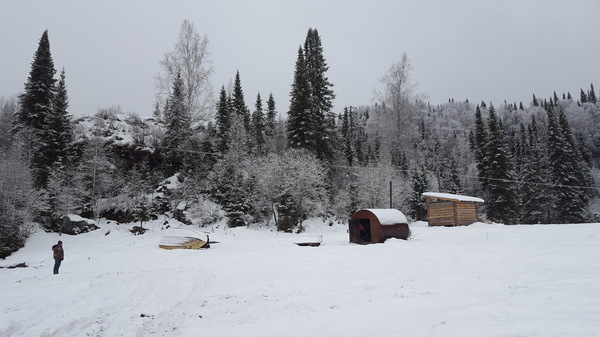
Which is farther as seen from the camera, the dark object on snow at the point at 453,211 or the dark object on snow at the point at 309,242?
the dark object on snow at the point at 453,211

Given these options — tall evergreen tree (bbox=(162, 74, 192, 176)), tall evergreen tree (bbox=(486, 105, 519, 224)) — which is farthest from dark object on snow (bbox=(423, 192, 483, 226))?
tall evergreen tree (bbox=(162, 74, 192, 176))

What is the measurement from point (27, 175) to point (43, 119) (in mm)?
10622

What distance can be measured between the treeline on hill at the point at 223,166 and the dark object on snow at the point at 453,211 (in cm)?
925

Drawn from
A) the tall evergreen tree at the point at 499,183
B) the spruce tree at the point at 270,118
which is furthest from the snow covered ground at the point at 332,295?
the spruce tree at the point at 270,118

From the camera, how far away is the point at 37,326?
7.16 m

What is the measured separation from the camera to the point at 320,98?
4259cm

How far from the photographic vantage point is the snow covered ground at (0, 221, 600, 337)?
5777 mm

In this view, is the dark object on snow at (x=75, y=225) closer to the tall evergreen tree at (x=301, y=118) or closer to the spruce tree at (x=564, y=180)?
the tall evergreen tree at (x=301, y=118)

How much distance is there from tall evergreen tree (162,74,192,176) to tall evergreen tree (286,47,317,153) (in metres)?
11.7

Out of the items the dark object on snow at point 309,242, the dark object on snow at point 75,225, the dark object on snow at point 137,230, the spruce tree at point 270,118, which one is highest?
the spruce tree at point 270,118

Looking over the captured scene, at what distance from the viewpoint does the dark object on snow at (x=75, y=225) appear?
91.0 feet

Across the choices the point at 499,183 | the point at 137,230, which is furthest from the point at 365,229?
the point at 499,183

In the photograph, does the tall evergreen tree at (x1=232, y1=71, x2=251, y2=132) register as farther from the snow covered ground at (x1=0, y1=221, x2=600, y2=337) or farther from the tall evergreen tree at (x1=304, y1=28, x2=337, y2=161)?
the snow covered ground at (x1=0, y1=221, x2=600, y2=337)

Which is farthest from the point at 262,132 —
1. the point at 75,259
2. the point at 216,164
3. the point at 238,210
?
the point at 75,259
